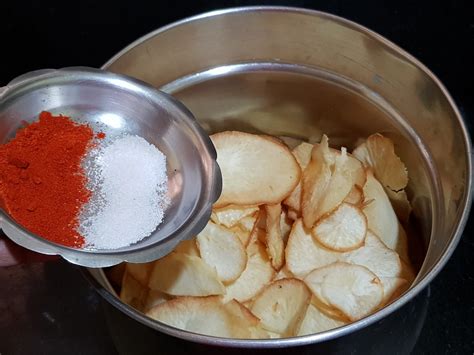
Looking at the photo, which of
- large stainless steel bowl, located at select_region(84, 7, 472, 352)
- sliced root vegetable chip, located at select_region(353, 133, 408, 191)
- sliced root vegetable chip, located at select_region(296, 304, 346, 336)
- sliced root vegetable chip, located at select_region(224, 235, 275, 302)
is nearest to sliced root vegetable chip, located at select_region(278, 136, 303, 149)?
large stainless steel bowl, located at select_region(84, 7, 472, 352)

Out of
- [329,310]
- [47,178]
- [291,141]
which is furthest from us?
[291,141]

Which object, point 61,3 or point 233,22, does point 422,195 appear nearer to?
point 233,22

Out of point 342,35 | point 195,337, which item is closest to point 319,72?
point 342,35

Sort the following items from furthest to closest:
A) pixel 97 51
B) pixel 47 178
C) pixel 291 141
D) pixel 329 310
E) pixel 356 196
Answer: pixel 97 51 < pixel 291 141 < pixel 356 196 < pixel 329 310 < pixel 47 178

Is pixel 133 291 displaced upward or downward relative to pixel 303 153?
downward

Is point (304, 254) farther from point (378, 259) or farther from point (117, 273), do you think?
point (117, 273)

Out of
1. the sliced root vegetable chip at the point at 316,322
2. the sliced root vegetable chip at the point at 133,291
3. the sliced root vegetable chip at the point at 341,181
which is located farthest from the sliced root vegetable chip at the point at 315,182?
the sliced root vegetable chip at the point at 133,291

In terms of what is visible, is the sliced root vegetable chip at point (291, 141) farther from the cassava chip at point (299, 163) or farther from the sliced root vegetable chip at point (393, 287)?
the sliced root vegetable chip at point (393, 287)

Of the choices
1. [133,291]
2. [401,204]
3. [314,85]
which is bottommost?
[133,291]

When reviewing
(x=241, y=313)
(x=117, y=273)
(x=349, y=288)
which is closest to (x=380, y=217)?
(x=349, y=288)
